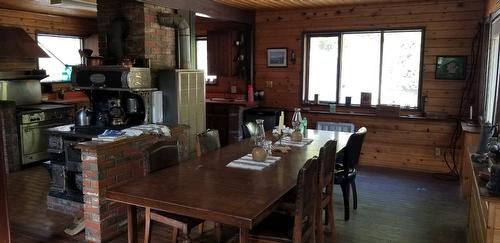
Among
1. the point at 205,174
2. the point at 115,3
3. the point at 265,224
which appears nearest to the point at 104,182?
the point at 205,174

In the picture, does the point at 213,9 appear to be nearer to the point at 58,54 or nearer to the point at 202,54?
the point at 202,54

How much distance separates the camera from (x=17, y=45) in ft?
20.5

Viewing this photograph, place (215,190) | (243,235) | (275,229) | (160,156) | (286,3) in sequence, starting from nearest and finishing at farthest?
(243,235)
(215,190)
(275,229)
(160,156)
(286,3)

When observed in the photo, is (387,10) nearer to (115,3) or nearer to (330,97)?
(330,97)

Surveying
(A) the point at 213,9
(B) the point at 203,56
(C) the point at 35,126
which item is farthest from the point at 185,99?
(B) the point at 203,56

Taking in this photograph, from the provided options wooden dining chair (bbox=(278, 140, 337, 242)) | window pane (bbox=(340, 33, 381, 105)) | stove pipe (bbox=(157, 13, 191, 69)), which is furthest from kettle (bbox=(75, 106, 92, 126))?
window pane (bbox=(340, 33, 381, 105))

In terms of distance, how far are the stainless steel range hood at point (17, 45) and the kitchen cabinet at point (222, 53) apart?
2.75m

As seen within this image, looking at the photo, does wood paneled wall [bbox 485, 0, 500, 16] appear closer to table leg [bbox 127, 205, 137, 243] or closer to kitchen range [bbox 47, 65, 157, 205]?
kitchen range [bbox 47, 65, 157, 205]

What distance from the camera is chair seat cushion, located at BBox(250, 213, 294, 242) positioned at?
7.83 ft

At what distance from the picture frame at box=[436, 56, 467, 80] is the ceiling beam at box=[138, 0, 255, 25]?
300 centimetres

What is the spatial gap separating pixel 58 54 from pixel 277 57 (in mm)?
4282

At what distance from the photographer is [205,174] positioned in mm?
2693

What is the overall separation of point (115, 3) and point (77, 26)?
3654 mm

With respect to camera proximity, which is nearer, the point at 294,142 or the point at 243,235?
the point at 243,235
